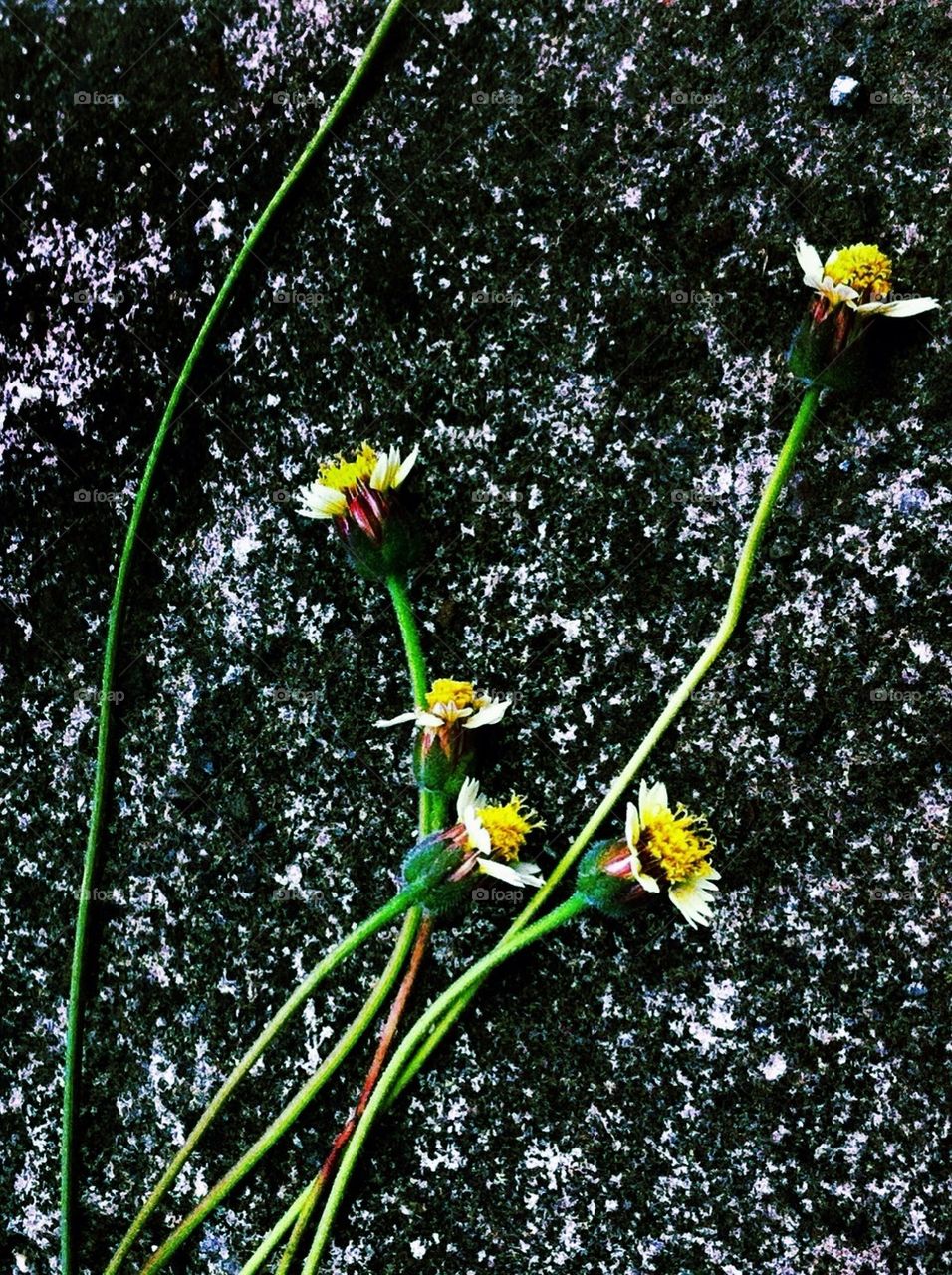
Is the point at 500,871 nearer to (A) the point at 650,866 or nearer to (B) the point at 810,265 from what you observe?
(A) the point at 650,866

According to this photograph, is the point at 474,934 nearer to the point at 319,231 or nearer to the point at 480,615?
the point at 480,615

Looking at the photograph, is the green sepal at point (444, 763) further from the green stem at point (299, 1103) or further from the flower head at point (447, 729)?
the green stem at point (299, 1103)

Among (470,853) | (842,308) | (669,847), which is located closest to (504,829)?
(470,853)

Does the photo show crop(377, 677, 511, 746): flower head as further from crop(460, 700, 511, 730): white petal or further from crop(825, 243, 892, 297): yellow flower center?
crop(825, 243, 892, 297): yellow flower center

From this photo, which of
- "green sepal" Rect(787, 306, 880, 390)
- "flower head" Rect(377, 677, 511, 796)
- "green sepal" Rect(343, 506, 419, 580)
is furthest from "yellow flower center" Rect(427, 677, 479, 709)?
"green sepal" Rect(787, 306, 880, 390)

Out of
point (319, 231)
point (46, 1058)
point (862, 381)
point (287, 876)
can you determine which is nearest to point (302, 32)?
point (319, 231)

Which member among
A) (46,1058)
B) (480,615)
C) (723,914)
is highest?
(480,615)

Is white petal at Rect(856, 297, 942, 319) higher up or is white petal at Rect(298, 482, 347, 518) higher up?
white petal at Rect(298, 482, 347, 518)
